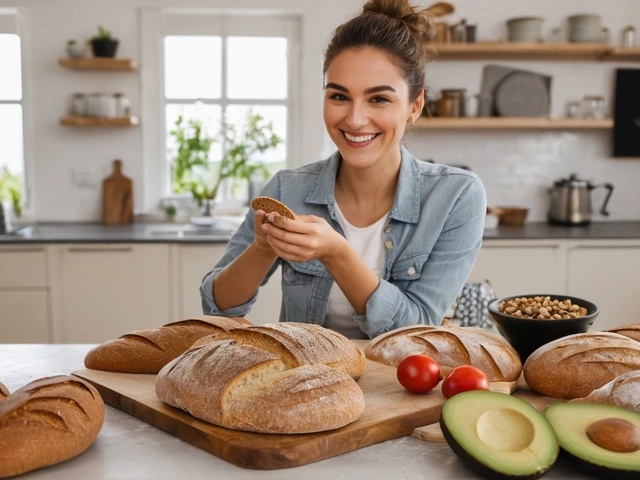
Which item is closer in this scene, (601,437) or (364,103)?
(601,437)

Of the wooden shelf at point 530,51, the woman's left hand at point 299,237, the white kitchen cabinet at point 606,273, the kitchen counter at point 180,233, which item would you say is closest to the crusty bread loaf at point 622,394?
the woman's left hand at point 299,237

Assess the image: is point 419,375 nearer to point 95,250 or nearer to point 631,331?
point 631,331

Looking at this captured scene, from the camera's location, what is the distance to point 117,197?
414 centimetres

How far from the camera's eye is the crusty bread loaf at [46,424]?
2.98 ft

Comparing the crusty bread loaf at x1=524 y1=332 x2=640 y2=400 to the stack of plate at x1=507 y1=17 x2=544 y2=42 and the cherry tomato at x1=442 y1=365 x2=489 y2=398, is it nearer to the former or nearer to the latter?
the cherry tomato at x1=442 y1=365 x2=489 y2=398

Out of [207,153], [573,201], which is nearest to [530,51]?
[573,201]

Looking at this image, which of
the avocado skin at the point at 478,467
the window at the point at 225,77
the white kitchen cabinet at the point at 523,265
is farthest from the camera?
the window at the point at 225,77

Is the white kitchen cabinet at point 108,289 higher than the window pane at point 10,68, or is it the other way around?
the window pane at point 10,68

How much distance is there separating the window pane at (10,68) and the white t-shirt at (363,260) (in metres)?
2.99

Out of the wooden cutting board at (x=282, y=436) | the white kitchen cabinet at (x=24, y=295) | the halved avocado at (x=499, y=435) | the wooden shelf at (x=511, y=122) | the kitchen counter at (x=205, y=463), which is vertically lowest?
the white kitchen cabinet at (x=24, y=295)

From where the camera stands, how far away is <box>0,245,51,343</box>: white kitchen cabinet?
3.42 meters

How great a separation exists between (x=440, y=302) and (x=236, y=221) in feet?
7.47

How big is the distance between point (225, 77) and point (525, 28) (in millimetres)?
1739

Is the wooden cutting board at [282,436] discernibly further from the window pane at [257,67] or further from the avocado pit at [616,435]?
the window pane at [257,67]
